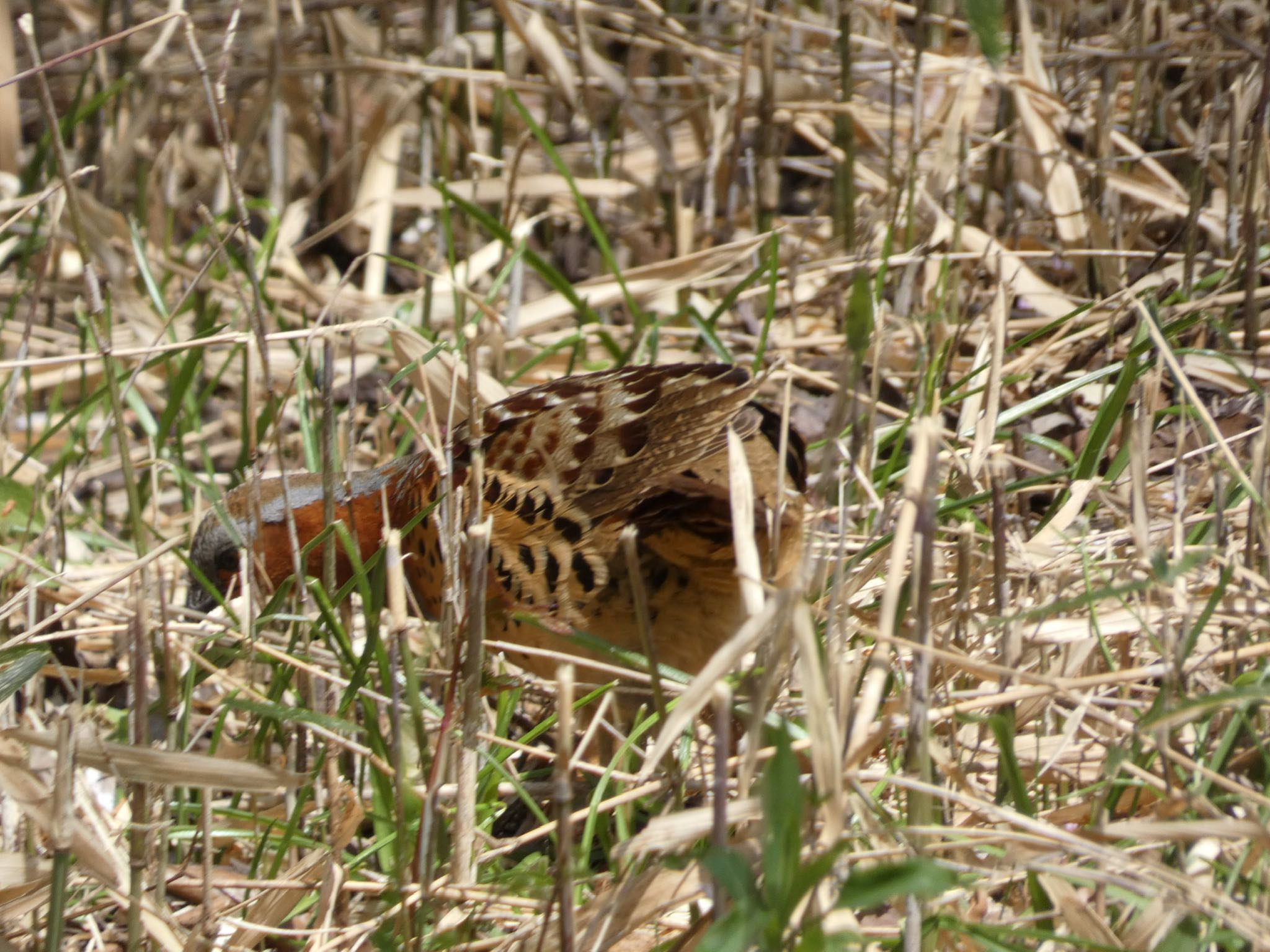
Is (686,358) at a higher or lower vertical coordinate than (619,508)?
lower

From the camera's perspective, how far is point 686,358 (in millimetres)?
3701

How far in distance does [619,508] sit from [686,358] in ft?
5.05

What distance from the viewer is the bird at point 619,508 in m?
2.18

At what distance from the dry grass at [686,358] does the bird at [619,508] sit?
14cm

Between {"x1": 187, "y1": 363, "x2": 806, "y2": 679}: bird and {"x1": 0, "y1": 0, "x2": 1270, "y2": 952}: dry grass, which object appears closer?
{"x1": 0, "y1": 0, "x2": 1270, "y2": 952}: dry grass

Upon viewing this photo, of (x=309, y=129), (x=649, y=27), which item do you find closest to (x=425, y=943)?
(x=649, y=27)

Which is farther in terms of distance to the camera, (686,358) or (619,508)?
(686,358)

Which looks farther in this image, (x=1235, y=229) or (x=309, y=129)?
(x=309, y=129)

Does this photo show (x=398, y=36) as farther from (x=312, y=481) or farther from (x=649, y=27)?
(x=312, y=481)

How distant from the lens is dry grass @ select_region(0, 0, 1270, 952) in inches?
57.3

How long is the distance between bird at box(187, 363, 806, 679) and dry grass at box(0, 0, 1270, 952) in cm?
14

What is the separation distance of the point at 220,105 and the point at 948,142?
1.53 meters

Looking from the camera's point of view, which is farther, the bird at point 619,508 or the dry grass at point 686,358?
the bird at point 619,508

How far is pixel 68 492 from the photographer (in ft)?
7.64
